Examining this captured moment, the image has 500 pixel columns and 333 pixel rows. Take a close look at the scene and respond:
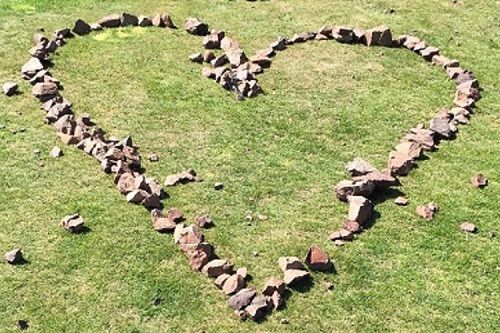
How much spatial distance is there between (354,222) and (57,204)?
385cm

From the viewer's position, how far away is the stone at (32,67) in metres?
12.2

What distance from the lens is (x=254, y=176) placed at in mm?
10094

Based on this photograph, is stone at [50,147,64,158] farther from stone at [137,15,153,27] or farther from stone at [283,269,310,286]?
stone at [137,15,153,27]

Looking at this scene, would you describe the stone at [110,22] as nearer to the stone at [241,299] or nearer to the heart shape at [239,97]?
the heart shape at [239,97]

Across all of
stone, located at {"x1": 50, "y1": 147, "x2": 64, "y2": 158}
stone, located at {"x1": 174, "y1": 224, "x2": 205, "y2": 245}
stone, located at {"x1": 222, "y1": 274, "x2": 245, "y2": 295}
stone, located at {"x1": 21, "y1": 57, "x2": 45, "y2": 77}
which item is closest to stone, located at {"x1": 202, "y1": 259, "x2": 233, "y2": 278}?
stone, located at {"x1": 222, "y1": 274, "x2": 245, "y2": 295}

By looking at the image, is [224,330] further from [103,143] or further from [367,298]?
[103,143]

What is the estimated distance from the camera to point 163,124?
11172mm

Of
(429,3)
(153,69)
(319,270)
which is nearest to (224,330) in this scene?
(319,270)

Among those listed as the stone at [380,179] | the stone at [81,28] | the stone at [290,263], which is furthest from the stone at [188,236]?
the stone at [81,28]

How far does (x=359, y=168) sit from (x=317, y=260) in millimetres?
2019

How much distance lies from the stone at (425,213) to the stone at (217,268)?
267 centimetres

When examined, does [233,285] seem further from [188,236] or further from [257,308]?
[188,236]

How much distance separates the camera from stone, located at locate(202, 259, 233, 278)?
830cm

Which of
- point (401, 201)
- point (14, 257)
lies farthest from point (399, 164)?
point (14, 257)
